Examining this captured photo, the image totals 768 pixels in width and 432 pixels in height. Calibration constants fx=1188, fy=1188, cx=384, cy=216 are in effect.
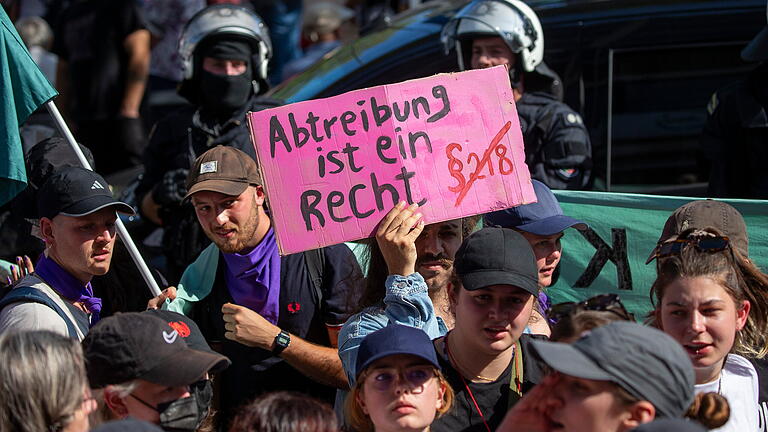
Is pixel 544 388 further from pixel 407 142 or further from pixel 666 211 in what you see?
pixel 666 211

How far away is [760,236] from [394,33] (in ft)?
9.85

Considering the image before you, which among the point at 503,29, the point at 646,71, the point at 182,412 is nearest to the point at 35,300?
the point at 182,412

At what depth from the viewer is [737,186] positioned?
6234mm

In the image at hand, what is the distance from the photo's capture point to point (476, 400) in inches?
155

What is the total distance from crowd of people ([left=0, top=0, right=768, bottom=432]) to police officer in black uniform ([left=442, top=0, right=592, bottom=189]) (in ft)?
0.04

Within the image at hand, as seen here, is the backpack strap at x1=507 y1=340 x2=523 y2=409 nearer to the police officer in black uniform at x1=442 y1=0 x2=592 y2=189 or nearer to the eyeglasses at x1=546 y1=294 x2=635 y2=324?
the eyeglasses at x1=546 y1=294 x2=635 y2=324

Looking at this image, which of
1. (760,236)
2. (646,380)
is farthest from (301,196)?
(760,236)

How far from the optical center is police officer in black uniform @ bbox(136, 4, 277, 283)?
6.50m

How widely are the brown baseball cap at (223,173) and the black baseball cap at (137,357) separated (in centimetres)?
129

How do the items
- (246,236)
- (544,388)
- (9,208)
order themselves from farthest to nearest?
(9,208)
(246,236)
(544,388)

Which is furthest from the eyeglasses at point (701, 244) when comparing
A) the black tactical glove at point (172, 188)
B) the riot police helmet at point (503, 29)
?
the black tactical glove at point (172, 188)

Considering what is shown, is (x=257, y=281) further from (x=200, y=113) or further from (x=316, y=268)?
(x=200, y=113)

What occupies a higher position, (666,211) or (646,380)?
(646,380)

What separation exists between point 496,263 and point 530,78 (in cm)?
298
